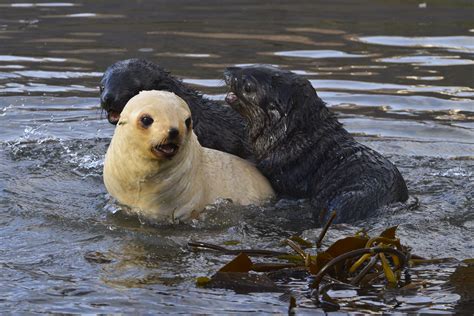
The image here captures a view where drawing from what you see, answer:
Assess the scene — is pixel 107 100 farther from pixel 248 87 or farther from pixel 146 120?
pixel 146 120

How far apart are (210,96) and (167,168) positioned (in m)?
4.74

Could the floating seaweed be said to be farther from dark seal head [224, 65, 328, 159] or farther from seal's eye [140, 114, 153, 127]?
dark seal head [224, 65, 328, 159]

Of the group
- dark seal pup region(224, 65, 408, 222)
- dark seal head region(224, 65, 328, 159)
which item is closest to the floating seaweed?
dark seal pup region(224, 65, 408, 222)

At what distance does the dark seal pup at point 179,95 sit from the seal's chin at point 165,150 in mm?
1123

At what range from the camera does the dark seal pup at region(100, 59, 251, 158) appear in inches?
297

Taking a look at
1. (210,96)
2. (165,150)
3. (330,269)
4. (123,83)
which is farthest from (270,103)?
(210,96)

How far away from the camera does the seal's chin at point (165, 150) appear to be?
6.40m

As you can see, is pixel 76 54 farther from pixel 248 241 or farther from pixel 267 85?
pixel 248 241

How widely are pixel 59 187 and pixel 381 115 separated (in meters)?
3.97

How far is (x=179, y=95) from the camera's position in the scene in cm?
808

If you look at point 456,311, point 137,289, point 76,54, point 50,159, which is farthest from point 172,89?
point 76,54

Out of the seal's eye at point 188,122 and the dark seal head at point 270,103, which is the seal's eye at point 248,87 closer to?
the dark seal head at point 270,103

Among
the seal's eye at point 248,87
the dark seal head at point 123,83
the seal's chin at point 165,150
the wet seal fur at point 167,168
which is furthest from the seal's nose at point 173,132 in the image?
the seal's eye at point 248,87

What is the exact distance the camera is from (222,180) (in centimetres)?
714
